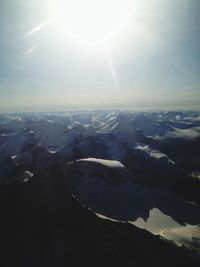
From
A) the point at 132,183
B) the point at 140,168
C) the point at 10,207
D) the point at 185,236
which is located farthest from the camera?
the point at 140,168

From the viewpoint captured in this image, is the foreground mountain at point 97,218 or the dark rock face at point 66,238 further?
the foreground mountain at point 97,218

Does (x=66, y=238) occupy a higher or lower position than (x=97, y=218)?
lower

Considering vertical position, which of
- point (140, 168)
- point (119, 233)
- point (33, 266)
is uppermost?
point (119, 233)

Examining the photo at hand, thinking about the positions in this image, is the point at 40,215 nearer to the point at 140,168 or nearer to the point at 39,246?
the point at 39,246

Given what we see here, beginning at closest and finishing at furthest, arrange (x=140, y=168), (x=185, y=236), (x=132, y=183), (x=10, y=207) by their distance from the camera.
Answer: (x=185, y=236)
(x=10, y=207)
(x=132, y=183)
(x=140, y=168)

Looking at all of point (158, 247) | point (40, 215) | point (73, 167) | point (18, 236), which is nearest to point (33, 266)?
point (18, 236)

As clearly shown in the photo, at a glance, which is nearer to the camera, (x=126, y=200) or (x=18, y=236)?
(x=18, y=236)

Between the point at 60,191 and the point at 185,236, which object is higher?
the point at 60,191

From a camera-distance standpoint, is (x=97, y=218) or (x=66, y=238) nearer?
(x=66, y=238)
